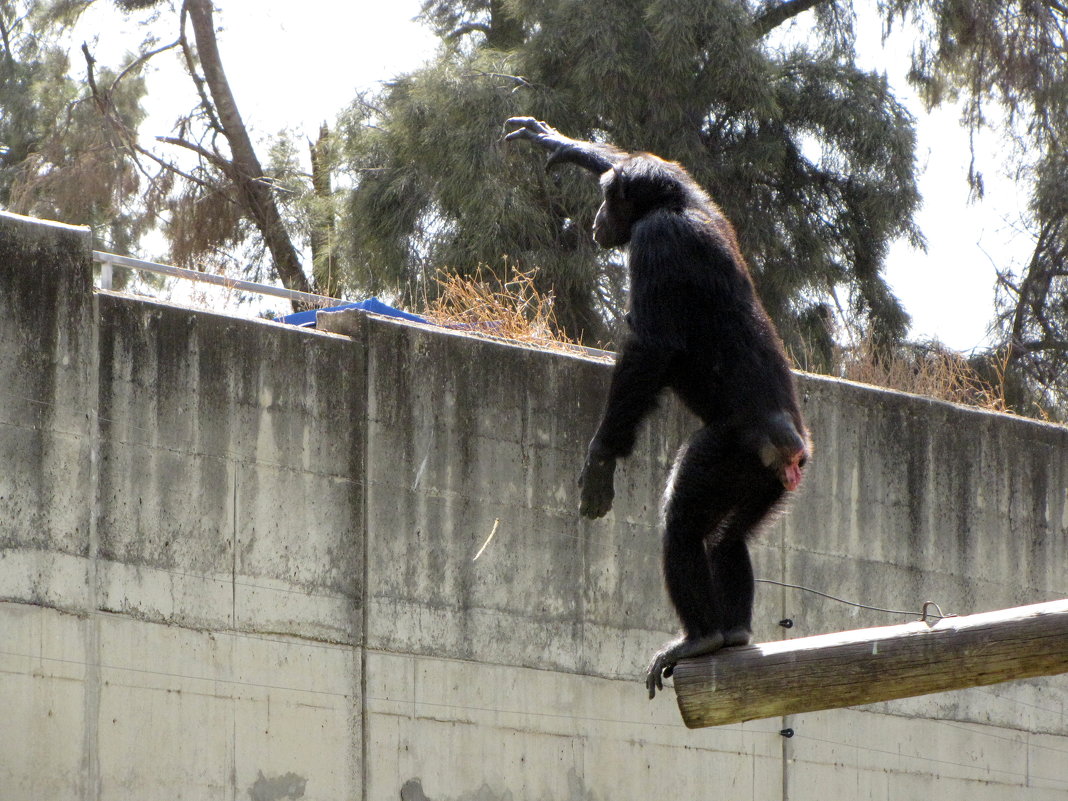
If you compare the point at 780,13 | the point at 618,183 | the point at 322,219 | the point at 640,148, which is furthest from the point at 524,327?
the point at 780,13

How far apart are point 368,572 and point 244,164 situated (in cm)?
1180

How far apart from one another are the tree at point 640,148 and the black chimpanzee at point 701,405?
8935 millimetres

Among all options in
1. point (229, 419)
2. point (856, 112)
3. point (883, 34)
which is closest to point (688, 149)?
point (856, 112)

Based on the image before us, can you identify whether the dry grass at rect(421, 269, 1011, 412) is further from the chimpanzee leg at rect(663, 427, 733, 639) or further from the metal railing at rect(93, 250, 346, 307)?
the chimpanzee leg at rect(663, 427, 733, 639)

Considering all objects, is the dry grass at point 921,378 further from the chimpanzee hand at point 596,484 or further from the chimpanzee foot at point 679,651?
the chimpanzee hand at point 596,484

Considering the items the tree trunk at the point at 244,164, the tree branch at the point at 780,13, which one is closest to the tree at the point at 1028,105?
the tree branch at the point at 780,13

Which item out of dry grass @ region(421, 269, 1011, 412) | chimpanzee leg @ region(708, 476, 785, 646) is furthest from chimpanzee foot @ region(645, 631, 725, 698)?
dry grass @ region(421, 269, 1011, 412)

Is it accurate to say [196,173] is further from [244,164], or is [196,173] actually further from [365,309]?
[365,309]

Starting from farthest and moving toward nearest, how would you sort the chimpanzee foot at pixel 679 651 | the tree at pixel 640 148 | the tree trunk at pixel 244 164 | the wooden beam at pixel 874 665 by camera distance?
the tree trunk at pixel 244 164
the tree at pixel 640 148
the chimpanzee foot at pixel 679 651
the wooden beam at pixel 874 665

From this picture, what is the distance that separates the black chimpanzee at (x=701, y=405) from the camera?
4.62 metres

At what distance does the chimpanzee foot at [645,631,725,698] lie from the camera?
4570mm

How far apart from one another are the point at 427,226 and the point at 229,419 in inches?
330

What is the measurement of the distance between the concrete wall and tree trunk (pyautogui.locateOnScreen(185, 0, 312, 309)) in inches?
393

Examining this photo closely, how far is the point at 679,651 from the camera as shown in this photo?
4621 millimetres
